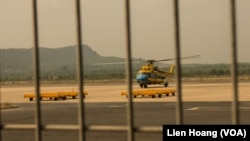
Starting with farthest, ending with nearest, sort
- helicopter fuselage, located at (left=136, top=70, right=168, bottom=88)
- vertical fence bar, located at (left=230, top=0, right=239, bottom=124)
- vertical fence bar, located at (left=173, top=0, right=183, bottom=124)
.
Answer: helicopter fuselage, located at (left=136, top=70, right=168, bottom=88) → vertical fence bar, located at (left=173, top=0, right=183, bottom=124) → vertical fence bar, located at (left=230, top=0, right=239, bottom=124)

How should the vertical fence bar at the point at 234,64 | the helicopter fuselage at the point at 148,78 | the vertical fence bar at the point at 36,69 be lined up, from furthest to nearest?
the helicopter fuselage at the point at 148,78 < the vertical fence bar at the point at 36,69 < the vertical fence bar at the point at 234,64

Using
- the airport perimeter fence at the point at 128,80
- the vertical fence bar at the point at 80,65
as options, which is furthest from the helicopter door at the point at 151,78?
the vertical fence bar at the point at 80,65

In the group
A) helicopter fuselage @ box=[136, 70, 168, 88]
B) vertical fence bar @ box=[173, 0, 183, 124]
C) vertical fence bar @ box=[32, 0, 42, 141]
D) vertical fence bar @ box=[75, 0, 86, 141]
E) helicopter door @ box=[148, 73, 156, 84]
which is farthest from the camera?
helicopter door @ box=[148, 73, 156, 84]

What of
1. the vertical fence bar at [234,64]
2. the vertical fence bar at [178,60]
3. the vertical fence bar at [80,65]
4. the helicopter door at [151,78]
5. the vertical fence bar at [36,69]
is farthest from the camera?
the helicopter door at [151,78]

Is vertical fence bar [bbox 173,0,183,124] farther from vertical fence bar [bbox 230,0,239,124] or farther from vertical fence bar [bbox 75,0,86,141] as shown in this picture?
vertical fence bar [bbox 75,0,86,141]

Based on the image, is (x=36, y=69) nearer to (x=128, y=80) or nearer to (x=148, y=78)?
(x=128, y=80)

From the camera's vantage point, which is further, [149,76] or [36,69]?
[149,76]

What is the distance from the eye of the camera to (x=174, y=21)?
4.29m

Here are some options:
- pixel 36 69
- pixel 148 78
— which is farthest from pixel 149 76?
pixel 36 69

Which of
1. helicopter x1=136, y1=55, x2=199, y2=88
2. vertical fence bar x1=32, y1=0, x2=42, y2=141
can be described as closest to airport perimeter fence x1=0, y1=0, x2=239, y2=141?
vertical fence bar x1=32, y1=0, x2=42, y2=141

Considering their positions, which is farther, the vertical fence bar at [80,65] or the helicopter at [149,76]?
the helicopter at [149,76]

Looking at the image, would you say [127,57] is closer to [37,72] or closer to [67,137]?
[37,72]

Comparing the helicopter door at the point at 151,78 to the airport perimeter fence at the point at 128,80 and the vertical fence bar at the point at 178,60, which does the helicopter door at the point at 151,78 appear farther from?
the vertical fence bar at the point at 178,60

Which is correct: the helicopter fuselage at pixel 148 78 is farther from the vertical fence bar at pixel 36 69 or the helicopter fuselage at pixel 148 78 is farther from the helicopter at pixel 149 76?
the vertical fence bar at pixel 36 69
